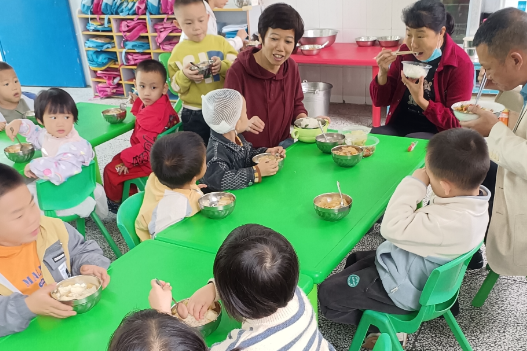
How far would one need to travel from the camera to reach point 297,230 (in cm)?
156

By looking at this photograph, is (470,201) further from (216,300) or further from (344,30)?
(344,30)

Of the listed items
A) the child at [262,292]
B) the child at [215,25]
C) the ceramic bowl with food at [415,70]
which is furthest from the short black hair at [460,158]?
the child at [215,25]

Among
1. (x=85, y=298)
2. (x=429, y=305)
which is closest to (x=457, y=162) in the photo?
(x=429, y=305)

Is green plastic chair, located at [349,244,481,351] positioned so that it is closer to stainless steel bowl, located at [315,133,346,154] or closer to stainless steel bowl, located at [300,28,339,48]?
stainless steel bowl, located at [315,133,346,154]

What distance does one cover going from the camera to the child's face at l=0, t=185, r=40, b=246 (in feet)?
4.21

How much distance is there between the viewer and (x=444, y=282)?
4.78ft

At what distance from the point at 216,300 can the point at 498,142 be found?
133 centimetres

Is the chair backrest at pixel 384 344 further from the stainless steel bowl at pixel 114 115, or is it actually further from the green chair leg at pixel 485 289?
the stainless steel bowl at pixel 114 115

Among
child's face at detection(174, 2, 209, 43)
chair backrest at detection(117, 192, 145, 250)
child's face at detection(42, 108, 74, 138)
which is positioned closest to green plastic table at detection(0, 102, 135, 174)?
child's face at detection(42, 108, 74, 138)

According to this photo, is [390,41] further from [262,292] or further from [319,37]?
[262,292]

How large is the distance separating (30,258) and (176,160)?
60cm

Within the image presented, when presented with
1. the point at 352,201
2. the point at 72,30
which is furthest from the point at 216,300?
the point at 72,30

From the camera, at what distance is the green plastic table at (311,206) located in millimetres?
1473

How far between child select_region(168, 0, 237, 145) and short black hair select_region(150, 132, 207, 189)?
1212 millimetres
